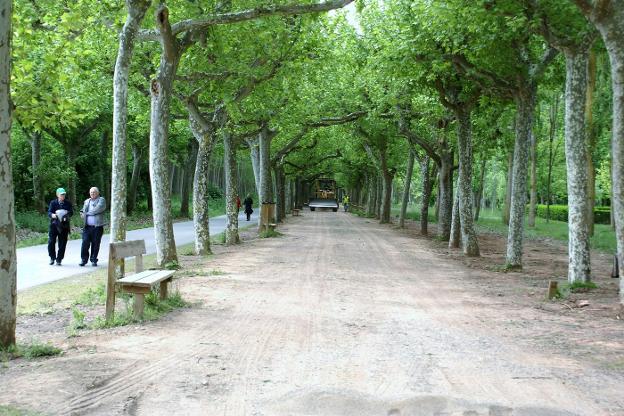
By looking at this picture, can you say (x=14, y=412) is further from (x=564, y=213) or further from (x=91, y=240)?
(x=564, y=213)

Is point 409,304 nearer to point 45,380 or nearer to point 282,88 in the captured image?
point 45,380

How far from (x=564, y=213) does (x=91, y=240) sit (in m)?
47.1

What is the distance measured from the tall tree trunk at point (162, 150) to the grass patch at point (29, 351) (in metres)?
6.96

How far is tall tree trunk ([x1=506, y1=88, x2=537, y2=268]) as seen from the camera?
13.6 metres

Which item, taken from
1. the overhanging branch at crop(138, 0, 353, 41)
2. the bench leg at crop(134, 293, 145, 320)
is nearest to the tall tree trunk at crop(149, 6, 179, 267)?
the overhanging branch at crop(138, 0, 353, 41)

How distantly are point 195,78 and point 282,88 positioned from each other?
4269 mm

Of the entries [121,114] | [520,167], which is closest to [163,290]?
[121,114]

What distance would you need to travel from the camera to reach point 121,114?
984 centimetres

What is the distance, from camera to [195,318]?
304 inches

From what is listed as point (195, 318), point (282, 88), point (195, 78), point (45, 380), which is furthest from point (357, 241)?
point (45, 380)

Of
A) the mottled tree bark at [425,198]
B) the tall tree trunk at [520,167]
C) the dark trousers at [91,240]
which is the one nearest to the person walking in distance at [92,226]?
the dark trousers at [91,240]

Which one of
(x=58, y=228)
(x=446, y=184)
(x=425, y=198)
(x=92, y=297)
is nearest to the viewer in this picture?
(x=92, y=297)

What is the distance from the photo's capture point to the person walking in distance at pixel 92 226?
1358cm

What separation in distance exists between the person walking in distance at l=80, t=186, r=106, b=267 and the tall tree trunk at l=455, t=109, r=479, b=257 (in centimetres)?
996
